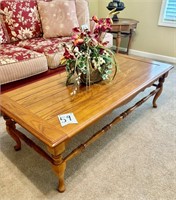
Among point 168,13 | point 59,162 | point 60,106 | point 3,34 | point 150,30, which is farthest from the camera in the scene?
point 150,30

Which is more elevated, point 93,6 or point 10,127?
point 93,6

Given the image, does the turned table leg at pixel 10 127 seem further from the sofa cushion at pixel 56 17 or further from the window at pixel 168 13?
the window at pixel 168 13

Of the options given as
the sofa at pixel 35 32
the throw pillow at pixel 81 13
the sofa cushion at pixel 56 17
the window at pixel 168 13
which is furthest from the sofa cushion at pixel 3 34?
the window at pixel 168 13

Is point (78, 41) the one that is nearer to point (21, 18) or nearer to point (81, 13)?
point (21, 18)

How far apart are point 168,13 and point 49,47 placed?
211 centimetres

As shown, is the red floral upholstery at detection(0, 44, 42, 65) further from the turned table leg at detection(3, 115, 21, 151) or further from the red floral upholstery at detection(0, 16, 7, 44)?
the turned table leg at detection(3, 115, 21, 151)

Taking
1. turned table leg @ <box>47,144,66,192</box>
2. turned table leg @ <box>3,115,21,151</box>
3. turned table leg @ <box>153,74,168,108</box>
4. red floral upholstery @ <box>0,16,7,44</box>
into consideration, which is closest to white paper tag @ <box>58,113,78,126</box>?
turned table leg @ <box>47,144,66,192</box>

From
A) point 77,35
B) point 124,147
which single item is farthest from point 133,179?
point 77,35

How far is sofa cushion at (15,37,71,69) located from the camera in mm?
2250

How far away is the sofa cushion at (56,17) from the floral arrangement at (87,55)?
4.54 feet

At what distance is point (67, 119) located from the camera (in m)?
1.17

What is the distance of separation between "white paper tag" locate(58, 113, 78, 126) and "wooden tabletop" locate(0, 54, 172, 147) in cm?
2

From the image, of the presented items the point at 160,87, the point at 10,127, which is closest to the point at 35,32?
the point at 10,127

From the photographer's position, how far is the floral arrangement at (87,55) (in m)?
1.39
